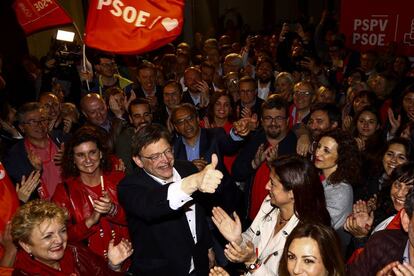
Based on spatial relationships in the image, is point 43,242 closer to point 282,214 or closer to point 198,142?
point 282,214

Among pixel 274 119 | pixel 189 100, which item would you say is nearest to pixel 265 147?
pixel 274 119

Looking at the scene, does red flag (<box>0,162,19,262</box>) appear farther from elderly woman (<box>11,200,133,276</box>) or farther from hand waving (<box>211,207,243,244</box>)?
hand waving (<box>211,207,243,244</box>)

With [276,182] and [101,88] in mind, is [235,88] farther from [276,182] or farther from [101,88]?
[276,182]

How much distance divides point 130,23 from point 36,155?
1779 mm

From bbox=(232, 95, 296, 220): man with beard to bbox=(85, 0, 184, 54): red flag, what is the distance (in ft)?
4.93

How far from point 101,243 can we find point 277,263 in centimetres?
153

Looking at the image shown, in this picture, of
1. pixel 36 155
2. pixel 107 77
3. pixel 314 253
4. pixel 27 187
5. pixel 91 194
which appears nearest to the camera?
pixel 314 253

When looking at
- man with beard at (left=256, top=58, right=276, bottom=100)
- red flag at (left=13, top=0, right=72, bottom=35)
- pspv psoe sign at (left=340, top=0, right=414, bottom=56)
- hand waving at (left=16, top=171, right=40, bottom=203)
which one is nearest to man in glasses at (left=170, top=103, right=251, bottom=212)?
hand waving at (left=16, top=171, right=40, bottom=203)

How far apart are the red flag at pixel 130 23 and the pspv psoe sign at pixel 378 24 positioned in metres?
6.24

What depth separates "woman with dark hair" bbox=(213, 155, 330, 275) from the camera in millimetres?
2904

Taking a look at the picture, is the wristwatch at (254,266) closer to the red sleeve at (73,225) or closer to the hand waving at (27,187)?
the red sleeve at (73,225)

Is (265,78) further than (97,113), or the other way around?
(265,78)

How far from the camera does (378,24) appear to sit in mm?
9742

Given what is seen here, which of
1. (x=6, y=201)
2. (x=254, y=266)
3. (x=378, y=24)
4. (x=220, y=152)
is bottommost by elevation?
(x=254, y=266)
